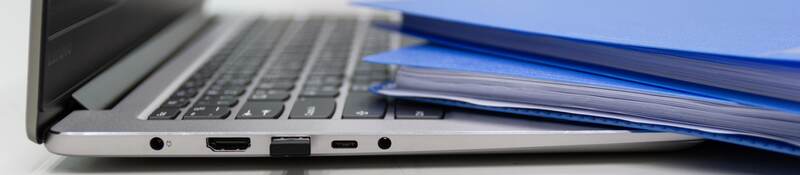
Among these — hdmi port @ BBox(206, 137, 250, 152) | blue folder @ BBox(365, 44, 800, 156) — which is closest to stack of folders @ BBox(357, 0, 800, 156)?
blue folder @ BBox(365, 44, 800, 156)

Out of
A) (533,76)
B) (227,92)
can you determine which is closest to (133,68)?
(227,92)

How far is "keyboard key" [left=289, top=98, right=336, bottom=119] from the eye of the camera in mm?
493

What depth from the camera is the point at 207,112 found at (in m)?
0.50

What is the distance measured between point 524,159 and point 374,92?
0.36 feet

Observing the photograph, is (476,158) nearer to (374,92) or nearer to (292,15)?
(374,92)

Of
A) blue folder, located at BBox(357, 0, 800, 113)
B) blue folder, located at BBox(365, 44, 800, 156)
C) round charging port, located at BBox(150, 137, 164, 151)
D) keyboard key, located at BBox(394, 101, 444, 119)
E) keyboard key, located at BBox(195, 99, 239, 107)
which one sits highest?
blue folder, located at BBox(357, 0, 800, 113)

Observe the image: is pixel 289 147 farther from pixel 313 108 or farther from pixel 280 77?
pixel 280 77

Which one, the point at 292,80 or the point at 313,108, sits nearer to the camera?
the point at 313,108

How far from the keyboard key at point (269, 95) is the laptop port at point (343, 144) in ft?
0.29

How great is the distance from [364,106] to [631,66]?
16cm

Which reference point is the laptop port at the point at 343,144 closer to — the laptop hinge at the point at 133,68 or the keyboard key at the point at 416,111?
the keyboard key at the point at 416,111

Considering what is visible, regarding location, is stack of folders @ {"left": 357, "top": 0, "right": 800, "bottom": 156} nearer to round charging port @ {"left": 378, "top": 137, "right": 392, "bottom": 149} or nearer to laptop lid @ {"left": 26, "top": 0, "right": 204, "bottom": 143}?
round charging port @ {"left": 378, "top": 137, "right": 392, "bottom": 149}

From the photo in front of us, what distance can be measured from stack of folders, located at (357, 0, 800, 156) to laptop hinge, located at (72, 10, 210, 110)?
6.8 inches

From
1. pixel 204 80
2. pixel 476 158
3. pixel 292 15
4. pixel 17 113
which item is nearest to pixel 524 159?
pixel 476 158
